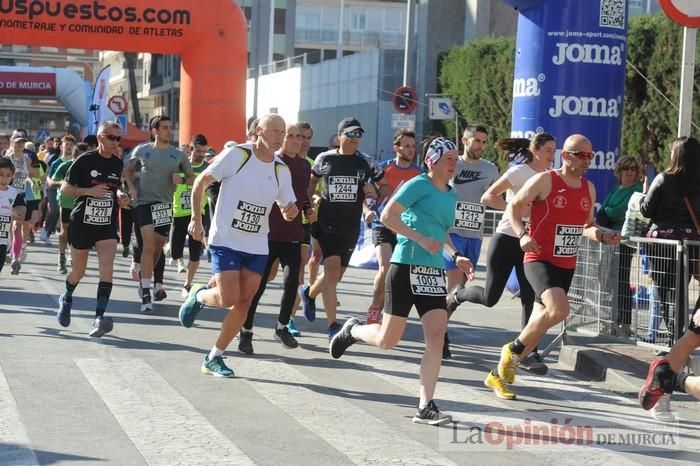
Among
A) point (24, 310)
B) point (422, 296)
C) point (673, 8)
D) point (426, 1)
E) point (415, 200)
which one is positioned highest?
point (426, 1)

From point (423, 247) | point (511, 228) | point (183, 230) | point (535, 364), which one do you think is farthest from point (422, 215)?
point (183, 230)

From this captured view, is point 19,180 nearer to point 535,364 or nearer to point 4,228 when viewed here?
point 4,228

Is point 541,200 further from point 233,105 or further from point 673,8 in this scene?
point 233,105

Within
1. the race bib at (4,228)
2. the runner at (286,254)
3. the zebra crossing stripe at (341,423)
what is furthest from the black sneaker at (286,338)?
the race bib at (4,228)

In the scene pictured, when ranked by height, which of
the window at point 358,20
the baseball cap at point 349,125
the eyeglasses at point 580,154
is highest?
the window at point 358,20

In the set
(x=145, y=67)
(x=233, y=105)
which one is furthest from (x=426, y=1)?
(x=145, y=67)

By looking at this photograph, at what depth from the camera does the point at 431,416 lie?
7215mm

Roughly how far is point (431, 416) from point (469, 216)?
352cm

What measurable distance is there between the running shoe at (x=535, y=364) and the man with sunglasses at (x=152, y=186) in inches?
168

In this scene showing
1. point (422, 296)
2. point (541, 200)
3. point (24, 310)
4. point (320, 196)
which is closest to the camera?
point (422, 296)

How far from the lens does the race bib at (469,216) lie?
10.5 metres

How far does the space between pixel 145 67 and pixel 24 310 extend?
296 feet

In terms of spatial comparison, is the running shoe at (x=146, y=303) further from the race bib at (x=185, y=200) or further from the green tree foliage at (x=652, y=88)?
the green tree foliage at (x=652, y=88)

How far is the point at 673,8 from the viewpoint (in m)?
9.89
